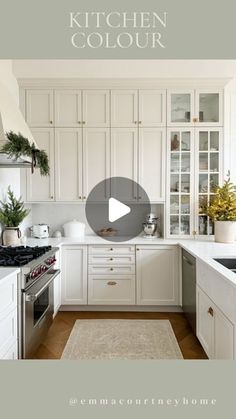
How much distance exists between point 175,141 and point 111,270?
1620 mm

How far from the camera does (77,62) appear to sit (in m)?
3.20

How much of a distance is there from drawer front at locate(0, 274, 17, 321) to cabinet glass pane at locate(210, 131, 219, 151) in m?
2.50

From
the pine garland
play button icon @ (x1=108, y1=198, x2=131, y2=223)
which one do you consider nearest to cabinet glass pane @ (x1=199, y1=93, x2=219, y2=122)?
play button icon @ (x1=108, y1=198, x2=131, y2=223)

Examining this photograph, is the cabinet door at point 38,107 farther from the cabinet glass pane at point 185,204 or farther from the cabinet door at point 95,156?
the cabinet glass pane at point 185,204

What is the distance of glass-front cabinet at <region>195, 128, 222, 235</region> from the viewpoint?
126 inches

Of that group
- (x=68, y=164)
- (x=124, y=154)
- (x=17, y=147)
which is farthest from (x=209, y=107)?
(x=17, y=147)

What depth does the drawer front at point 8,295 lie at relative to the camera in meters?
1.67

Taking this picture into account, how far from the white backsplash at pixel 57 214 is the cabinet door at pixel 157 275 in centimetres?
89

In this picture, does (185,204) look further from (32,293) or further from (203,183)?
(32,293)

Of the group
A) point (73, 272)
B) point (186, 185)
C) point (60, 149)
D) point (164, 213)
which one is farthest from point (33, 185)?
point (186, 185)

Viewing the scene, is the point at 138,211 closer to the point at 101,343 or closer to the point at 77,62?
the point at 101,343

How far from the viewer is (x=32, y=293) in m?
2.02

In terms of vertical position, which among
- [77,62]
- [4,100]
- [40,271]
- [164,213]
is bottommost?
[40,271]
